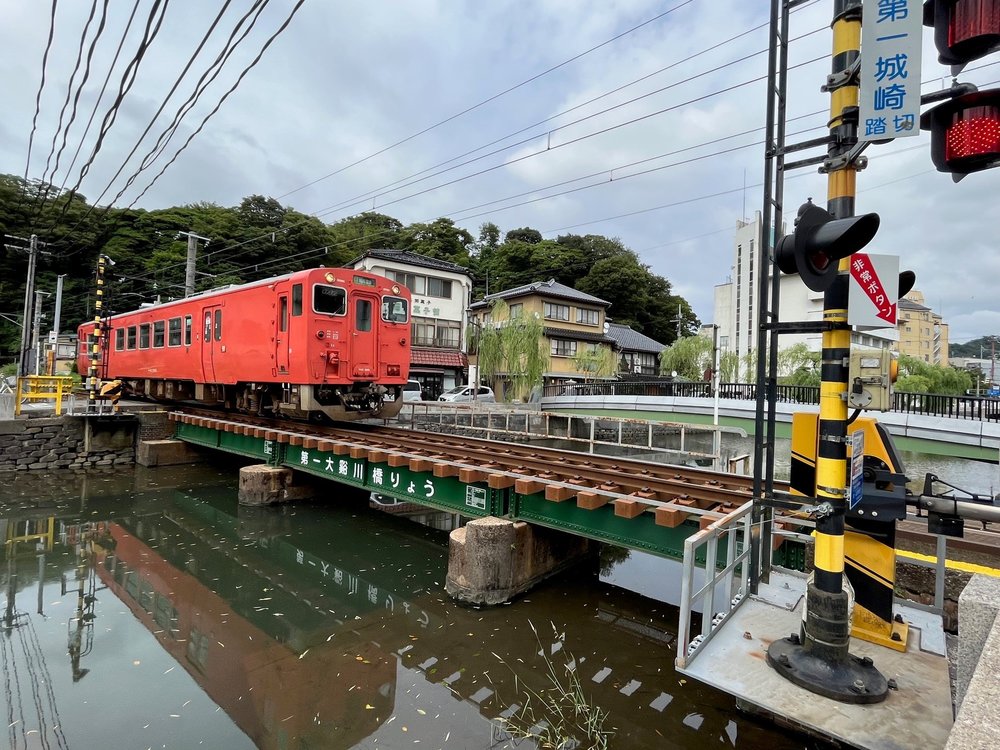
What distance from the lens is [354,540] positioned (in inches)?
323

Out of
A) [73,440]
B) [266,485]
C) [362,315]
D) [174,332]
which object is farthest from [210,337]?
[73,440]

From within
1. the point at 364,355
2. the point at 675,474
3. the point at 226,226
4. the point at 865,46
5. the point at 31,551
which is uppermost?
the point at 226,226

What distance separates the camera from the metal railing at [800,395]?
12.1m

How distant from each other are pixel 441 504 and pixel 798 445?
4.49 m

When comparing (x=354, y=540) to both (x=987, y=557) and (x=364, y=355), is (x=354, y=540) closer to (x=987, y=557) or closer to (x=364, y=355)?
(x=364, y=355)

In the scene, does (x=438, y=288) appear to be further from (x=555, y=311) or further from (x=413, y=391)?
(x=413, y=391)

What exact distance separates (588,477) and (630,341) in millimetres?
37024

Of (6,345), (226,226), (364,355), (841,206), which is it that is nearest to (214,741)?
(841,206)

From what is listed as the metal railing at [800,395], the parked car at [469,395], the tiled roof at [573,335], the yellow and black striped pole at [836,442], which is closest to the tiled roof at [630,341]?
the tiled roof at [573,335]

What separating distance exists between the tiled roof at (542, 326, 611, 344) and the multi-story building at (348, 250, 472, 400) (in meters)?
5.87

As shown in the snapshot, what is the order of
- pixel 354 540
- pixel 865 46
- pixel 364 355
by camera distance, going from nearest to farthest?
pixel 865 46 < pixel 354 540 < pixel 364 355

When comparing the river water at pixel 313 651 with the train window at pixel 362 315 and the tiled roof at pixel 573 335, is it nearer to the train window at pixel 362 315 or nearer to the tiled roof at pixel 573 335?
the train window at pixel 362 315

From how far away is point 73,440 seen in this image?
13211 mm

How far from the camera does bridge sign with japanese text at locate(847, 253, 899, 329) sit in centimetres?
277
